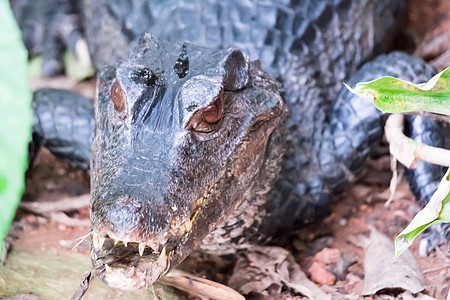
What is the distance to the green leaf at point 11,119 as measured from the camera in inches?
109

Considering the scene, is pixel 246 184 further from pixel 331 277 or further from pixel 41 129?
pixel 41 129

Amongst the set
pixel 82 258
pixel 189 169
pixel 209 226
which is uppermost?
pixel 189 169

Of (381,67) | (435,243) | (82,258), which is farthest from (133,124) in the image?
(381,67)

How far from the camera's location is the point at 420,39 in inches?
180

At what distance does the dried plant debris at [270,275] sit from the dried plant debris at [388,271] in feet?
0.73

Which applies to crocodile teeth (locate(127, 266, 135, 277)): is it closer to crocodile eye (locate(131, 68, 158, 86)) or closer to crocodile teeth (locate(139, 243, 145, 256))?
crocodile teeth (locate(139, 243, 145, 256))

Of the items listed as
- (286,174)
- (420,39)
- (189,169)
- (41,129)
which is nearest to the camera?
(189,169)

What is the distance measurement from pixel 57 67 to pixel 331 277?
108 inches

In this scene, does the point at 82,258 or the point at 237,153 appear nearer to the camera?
the point at 237,153

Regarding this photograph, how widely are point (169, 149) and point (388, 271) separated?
3.77 ft

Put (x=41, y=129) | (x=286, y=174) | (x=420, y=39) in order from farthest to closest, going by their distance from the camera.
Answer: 1. (x=420, y=39)
2. (x=41, y=129)
3. (x=286, y=174)

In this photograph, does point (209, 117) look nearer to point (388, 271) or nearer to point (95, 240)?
point (95, 240)

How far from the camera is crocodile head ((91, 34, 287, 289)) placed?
2.13 metres

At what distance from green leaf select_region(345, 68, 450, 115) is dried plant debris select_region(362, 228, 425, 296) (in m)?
0.74
